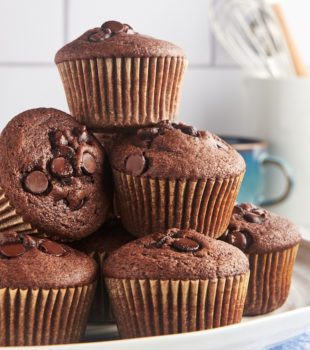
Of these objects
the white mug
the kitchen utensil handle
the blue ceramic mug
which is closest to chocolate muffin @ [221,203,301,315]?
the blue ceramic mug

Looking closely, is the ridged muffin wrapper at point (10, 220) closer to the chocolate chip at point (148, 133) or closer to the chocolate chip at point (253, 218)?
the chocolate chip at point (148, 133)

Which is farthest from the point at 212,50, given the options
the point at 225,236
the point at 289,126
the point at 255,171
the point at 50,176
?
the point at 50,176

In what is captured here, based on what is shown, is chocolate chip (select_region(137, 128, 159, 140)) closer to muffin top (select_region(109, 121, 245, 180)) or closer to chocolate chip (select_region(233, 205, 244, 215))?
muffin top (select_region(109, 121, 245, 180))

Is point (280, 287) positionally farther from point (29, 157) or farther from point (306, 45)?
point (306, 45)

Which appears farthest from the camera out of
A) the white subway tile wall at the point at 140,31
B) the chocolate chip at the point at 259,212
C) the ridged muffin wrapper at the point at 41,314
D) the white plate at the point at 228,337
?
the white subway tile wall at the point at 140,31

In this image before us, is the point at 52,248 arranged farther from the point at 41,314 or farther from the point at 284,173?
the point at 284,173

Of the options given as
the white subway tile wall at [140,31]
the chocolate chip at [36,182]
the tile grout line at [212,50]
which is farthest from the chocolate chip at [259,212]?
the tile grout line at [212,50]

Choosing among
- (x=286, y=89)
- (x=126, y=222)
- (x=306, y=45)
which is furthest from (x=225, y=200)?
(x=306, y=45)

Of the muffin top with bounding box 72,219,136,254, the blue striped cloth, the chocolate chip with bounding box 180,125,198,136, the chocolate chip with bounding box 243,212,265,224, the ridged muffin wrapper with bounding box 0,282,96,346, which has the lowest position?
the blue striped cloth
